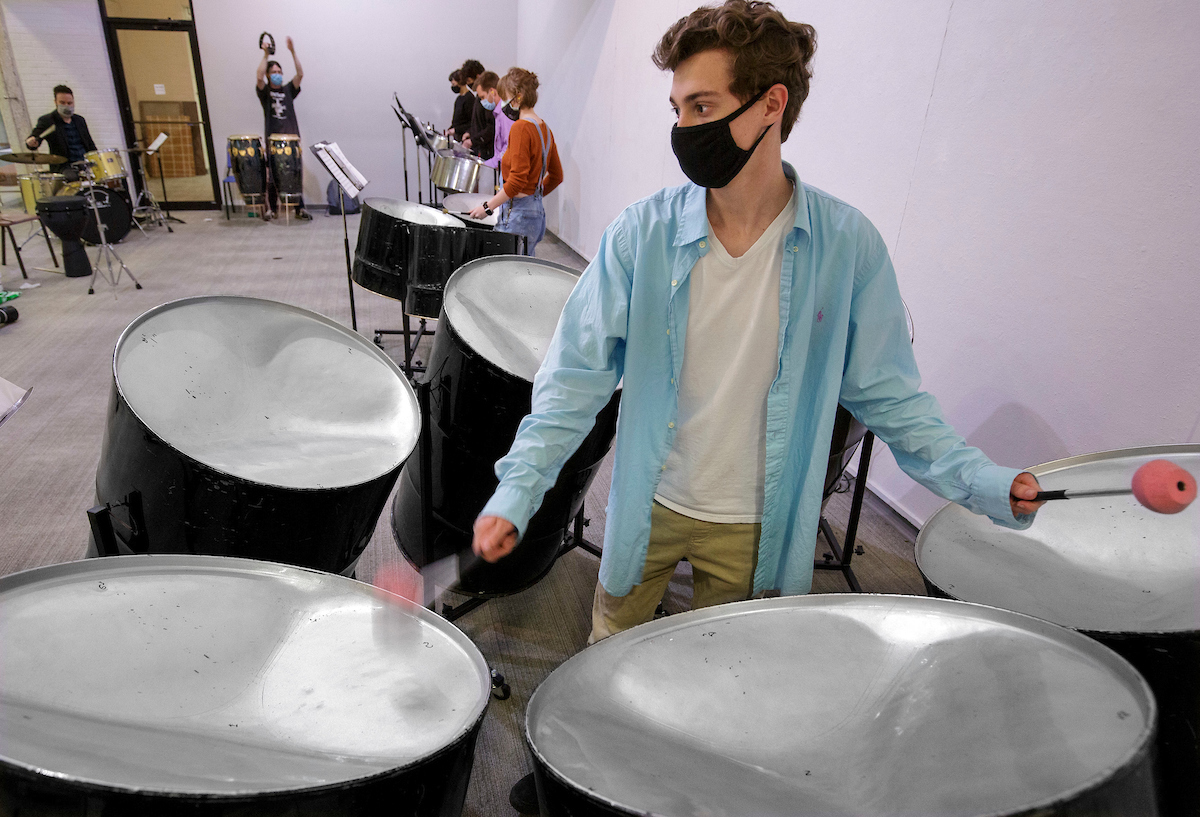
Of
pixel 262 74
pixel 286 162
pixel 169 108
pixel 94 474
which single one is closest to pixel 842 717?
pixel 94 474

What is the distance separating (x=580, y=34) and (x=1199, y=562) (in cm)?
525

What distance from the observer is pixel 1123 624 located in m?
0.81

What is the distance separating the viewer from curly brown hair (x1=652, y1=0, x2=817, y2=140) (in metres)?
0.75

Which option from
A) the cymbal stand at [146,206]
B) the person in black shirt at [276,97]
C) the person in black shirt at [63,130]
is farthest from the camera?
the person in black shirt at [276,97]

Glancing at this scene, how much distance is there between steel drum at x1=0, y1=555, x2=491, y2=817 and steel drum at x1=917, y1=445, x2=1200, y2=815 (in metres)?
0.59

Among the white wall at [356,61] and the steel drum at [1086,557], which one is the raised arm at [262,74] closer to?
the white wall at [356,61]

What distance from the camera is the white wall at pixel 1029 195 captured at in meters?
1.33

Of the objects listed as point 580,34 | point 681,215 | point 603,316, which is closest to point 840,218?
point 681,215

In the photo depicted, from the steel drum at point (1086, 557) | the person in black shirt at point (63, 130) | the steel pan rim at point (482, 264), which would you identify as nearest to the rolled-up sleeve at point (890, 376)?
the steel drum at point (1086, 557)

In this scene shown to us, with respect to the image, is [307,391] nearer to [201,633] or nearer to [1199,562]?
[201,633]

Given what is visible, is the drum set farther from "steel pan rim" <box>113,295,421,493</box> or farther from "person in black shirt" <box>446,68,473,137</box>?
"steel pan rim" <box>113,295,421,493</box>

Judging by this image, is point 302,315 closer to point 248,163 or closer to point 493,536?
point 493,536

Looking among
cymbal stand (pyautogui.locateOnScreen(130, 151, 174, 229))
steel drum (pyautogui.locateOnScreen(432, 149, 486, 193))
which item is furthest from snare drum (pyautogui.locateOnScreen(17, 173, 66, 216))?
steel drum (pyautogui.locateOnScreen(432, 149, 486, 193))

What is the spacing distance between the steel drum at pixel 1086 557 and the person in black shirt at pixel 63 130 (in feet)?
20.1
